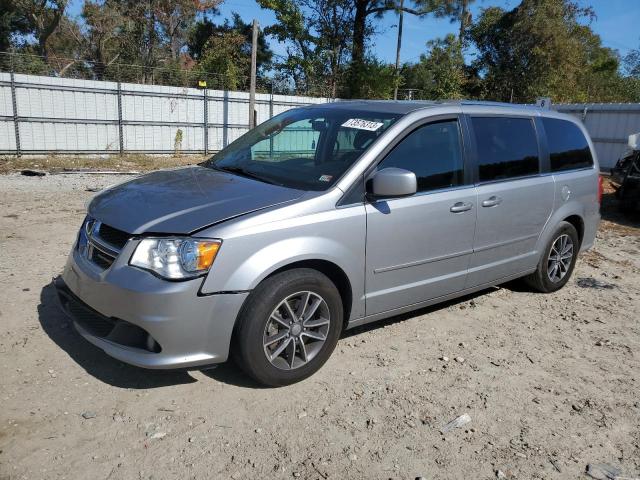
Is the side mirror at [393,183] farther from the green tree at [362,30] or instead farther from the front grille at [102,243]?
the green tree at [362,30]

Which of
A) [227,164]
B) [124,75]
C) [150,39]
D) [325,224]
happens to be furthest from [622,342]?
[150,39]

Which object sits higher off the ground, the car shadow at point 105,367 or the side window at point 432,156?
the side window at point 432,156

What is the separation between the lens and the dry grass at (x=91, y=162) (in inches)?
525

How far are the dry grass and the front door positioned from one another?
1111 centimetres

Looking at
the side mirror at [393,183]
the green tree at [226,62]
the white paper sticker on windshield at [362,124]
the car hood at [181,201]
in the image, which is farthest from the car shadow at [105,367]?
the green tree at [226,62]

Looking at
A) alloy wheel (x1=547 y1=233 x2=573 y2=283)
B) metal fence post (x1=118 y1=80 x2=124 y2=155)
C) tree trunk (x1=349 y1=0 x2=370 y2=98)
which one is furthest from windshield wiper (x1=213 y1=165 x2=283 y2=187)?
tree trunk (x1=349 y1=0 x2=370 y2=98)

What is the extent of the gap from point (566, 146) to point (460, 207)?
189cm

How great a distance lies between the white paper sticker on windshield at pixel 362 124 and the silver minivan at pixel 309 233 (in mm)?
32

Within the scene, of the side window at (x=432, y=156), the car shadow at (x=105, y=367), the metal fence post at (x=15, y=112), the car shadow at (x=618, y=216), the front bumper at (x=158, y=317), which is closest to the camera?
the front bumper at (x=158, y=317)

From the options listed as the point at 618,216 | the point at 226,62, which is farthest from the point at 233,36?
the point at 618,216

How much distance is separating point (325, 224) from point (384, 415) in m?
1.19

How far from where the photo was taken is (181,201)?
3318 mm

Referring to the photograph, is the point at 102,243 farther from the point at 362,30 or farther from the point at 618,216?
the point at 362,30

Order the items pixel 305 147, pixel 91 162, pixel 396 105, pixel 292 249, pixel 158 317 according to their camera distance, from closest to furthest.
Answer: pixel 158 317 < pixel 292 249 < pixel 305 147 < pixel 396 105 < pixel 91 162
